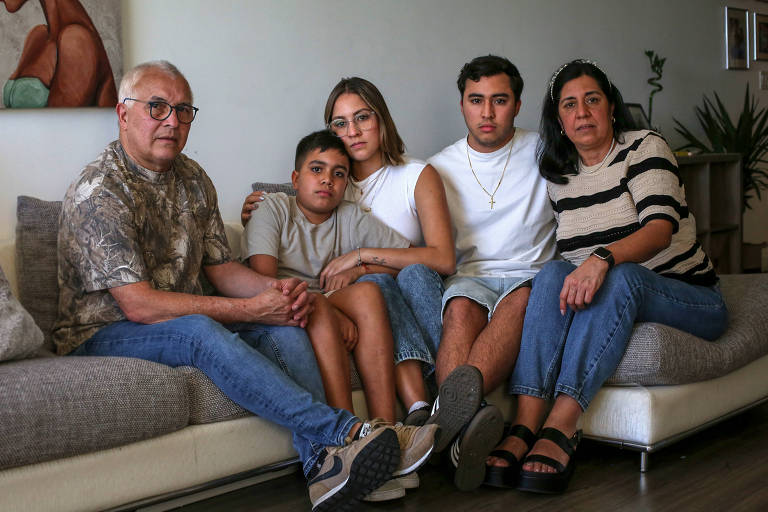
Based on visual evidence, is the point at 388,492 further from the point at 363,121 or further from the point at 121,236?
the point at 363,121

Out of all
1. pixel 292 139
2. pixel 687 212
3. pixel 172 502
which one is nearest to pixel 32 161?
pixel 292 139

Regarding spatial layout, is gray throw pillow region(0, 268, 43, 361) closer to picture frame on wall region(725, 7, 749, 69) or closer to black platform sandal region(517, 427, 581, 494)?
black platform sandal region(517, 427, 581, 494)

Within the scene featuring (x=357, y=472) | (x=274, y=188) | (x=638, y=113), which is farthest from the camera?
(x=638, y=113)

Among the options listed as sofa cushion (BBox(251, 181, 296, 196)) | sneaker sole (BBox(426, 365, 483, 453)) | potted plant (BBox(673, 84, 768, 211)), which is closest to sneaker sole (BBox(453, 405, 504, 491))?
sneaker sole (BBox(426, 365, 483, 453))

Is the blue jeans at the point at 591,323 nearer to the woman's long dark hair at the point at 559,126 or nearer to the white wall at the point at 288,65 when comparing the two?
the woman's long dark hair at the point at 559,126

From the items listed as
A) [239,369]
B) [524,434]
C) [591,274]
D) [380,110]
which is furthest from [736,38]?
[239,369]

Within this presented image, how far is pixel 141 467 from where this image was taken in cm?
186

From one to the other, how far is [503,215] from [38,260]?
1.49m

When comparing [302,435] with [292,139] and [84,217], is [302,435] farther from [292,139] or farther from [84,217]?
[292,139]

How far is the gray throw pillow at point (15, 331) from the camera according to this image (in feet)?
6.29

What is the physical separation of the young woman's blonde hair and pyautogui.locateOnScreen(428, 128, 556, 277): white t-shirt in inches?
9.0

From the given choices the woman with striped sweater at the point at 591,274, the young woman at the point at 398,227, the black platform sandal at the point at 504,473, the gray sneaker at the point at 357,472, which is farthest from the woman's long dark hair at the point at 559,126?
the gray sneaker at the point at 357,472

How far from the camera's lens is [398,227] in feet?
9.17

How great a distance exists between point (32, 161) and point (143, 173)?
0.57 m
